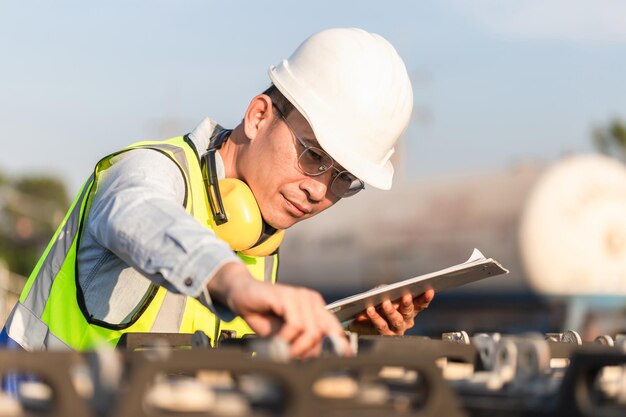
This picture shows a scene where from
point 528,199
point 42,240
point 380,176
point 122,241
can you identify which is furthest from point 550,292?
point 42,240

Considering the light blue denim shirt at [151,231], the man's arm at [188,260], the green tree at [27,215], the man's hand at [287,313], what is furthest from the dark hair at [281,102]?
the green tree at [27,215]

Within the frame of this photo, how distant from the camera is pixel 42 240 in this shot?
3000 inches

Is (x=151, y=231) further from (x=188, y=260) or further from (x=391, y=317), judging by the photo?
(x=391, y=317)

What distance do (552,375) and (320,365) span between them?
880mm

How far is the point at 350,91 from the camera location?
3.83 metres

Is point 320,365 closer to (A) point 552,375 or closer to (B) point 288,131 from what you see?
(A) point 552,375

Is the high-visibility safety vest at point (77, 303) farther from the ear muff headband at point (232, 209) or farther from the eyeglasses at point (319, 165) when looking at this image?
the eyeglasses at point (319, 165)

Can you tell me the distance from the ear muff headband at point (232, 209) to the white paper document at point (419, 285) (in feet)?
1.31

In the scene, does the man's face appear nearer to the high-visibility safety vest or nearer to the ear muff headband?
the ear muff headband

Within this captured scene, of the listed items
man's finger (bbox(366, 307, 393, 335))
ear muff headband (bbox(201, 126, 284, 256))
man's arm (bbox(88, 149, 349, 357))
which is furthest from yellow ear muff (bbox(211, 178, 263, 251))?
man's arm (bbox(88, 149, 349, 357))

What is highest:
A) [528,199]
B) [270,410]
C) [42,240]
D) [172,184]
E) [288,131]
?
[42,240]

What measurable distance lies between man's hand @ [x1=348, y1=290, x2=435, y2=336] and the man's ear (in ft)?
2.46

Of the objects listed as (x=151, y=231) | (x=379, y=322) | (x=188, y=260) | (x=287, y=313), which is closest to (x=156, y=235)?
(x=151, y=231)

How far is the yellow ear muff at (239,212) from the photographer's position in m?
3.75
